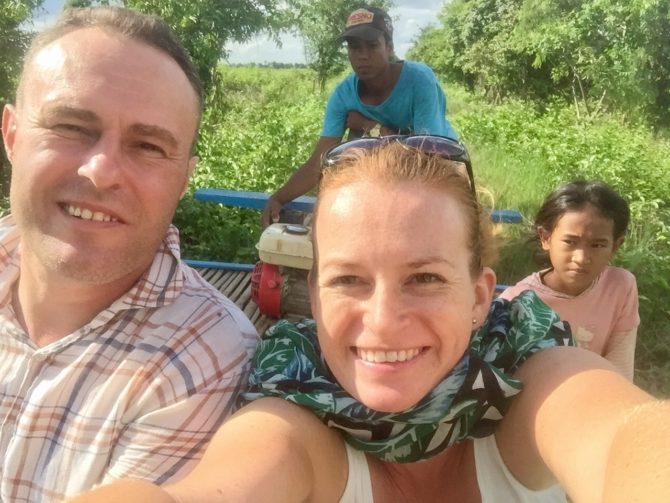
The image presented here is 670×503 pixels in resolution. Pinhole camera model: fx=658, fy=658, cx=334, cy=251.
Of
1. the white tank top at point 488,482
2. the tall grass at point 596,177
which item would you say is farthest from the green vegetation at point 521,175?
the white tank top at point 488,482

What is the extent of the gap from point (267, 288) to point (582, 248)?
1433mm

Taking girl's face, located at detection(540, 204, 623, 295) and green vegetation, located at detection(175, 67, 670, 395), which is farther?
green vegetation, located at detection(175, 67, 670, 395)

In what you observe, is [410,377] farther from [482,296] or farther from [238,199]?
[238,199]

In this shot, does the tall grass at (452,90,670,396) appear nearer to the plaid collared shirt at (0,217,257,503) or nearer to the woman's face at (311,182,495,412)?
the woman's face at (311,182,495,412)

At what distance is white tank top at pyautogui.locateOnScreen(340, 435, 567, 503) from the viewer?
137cm

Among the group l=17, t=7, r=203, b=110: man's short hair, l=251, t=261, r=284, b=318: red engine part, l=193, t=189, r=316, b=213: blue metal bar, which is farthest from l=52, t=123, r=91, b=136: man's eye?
l=193, t=189, r=316, b=213: blue metal bar

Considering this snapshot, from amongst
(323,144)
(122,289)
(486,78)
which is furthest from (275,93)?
(122,289)

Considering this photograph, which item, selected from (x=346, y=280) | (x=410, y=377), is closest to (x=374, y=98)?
(x=346, y=280)

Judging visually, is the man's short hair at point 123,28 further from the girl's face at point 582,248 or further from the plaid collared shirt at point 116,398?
the girl's face at point 582,248

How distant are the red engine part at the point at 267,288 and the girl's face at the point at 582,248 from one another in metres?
1.27

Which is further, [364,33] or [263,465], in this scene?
[364,33]

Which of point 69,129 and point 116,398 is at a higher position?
point 69,129

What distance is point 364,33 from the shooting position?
390cm

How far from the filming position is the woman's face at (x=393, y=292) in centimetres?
129
